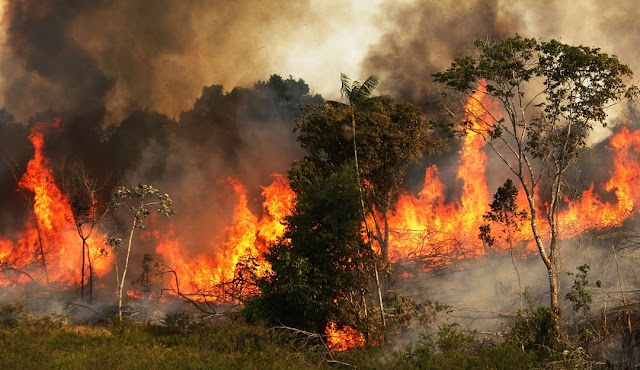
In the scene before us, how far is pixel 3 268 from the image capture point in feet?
127

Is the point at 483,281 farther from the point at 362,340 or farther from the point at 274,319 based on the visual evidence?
the point at 274,319

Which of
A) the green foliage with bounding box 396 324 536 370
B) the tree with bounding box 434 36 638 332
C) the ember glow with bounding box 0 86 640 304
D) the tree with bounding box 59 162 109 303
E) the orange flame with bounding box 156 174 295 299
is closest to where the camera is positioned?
the green foliage with bounding box 396 324 536 370

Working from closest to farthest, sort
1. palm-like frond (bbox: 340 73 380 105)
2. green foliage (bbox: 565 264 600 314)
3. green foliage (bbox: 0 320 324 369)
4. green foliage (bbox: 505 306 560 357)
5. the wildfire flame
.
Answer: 1. green foliage (bbox: 0 320 324 369)
2. green foliage (bbox: 505 306 560 357)
3. green foliage (bbox: 565 264 600 314)
4. palm-like frond (bbox: 340 73 380 105)
5. the wildfire flame

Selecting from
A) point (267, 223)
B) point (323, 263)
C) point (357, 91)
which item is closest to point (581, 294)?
point (323, 263)

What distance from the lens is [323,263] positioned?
21.3m

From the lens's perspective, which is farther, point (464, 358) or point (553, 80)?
point (553, 80)

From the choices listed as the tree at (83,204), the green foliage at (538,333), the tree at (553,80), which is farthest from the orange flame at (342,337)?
the tree at (83,204)

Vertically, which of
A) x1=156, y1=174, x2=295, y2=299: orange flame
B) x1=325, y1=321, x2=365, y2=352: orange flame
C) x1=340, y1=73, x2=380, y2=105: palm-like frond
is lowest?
x1=325, y1=321, x2=365, y2=352: orange flame

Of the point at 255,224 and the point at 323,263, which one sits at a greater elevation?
the point at 255,224

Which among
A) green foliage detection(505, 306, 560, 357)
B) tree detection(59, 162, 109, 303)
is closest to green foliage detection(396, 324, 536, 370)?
green foliage detection(505, 306, 560, 357)

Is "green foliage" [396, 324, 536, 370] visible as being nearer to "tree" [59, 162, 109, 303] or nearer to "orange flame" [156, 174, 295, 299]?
"orange flame" [156, 174, 295, 299]

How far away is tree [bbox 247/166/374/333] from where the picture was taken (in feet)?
68.5

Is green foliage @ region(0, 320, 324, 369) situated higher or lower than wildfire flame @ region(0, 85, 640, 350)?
lower

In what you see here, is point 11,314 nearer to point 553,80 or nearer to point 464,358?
point 464,358
